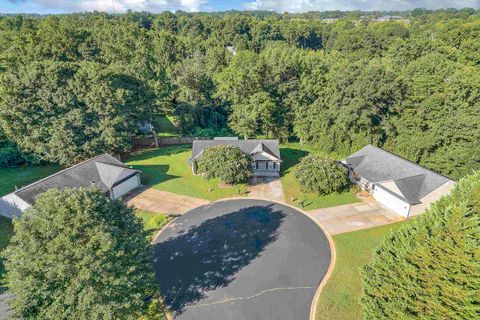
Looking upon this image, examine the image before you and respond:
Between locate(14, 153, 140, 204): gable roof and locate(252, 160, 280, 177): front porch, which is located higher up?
locate(14, 153, 140, 204): gable roof

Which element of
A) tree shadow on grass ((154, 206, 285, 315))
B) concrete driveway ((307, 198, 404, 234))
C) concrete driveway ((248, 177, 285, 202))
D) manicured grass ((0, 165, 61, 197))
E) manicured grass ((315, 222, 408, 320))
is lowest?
manicured grass ((315, 222, 408, 320))

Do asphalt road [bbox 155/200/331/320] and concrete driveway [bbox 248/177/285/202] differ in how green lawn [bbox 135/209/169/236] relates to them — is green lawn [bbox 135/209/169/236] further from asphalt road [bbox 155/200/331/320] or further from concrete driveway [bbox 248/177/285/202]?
concrete driveway [bbox 248/177/285/202]

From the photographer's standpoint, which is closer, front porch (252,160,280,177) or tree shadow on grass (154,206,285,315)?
tree shadow on grass (154,206,285,315)

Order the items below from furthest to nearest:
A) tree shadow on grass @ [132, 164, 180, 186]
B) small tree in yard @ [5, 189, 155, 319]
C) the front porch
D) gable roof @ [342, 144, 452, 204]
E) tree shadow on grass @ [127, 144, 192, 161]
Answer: tree shadow on grass @ [127, 144, 192, 161], the front porch, tree shadow on grass @ [132, 164, 180, 186], gable roof @ [342, 144, 452, 204], small tree in yard @ [5, 189, 155, 319]

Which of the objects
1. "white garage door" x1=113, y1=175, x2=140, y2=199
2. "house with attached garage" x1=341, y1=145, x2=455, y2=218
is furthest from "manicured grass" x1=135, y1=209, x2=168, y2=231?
"house with attached garage" x1=341, y1=145, x2=455, y2=218

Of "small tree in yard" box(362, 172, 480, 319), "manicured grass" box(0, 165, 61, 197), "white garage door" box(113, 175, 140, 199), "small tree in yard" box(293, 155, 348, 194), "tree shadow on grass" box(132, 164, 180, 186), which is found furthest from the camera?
"tree shadow on grass" box(132, 164, 180, 186)

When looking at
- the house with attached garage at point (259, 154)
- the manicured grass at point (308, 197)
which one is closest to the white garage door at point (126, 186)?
the house with attached garage at point (259, 154)

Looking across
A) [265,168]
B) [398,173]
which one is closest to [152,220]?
[265,168]
